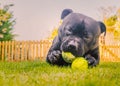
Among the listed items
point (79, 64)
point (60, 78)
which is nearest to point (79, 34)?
point (79, 64)

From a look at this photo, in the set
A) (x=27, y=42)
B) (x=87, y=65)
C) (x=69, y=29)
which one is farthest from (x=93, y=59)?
(x=27, y=42)

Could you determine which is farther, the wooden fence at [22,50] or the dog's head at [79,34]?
the wooden fence at [22,50]

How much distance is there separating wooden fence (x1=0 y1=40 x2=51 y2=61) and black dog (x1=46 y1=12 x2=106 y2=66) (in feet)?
45.8

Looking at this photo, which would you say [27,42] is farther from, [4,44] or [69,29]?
[69,29]

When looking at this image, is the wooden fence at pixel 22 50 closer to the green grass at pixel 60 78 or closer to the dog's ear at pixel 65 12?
the dog's ear at pixel 65 12

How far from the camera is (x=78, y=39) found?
6.86m

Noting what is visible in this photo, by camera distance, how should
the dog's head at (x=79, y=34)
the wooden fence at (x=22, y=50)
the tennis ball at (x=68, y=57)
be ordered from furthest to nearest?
1. the wooden fence at (x=22, y=50)
2. the tennis ball at (x=68, y=57)
3. the dog's head at (x=79, y=34)

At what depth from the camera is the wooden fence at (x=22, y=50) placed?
70.7ft

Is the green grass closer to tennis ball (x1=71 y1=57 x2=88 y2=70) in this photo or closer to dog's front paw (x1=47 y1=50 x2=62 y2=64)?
tennis ball (x1=71 y1=57 x2=88 y2=70)

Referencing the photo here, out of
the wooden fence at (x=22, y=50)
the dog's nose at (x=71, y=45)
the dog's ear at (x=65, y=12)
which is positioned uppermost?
the dog's ear at (x=65, y=12)

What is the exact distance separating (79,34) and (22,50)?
48.9 ft

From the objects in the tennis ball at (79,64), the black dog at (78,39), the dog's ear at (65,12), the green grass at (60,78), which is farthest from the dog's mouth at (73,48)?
the dog's ear at (65,12)

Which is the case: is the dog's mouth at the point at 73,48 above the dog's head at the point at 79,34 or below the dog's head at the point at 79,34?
below

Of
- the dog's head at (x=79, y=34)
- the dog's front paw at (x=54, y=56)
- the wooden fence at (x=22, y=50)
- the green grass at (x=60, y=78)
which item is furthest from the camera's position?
the wooden fence at (x=22, y=50)
